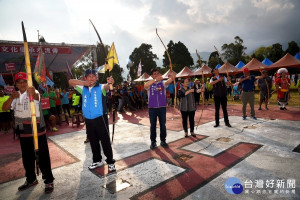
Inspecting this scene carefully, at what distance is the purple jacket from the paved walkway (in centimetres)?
119

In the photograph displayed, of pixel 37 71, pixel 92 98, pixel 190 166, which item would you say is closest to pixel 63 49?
pixel 37 71

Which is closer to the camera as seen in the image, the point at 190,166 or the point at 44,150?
the point at 44,150

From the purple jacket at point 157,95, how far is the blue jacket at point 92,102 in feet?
5.30

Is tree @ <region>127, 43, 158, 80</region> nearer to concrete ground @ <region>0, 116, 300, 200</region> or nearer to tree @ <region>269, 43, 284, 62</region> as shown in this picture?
tree @ <region>269, 43, 284, 62</region>

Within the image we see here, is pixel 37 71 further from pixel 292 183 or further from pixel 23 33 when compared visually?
pixel 292 183

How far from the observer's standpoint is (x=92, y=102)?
374 centimetres

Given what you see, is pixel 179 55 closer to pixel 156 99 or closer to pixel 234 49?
pixel 234 49

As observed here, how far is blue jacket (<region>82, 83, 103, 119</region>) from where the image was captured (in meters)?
3.73

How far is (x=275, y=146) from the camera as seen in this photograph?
15.4ft

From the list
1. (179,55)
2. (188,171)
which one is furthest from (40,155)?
(179,55)

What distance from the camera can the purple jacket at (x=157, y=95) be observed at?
16.4ft

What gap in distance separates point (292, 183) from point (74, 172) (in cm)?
393

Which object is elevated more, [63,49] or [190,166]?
[63,49]

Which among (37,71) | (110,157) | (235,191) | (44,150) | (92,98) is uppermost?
(37,71)
